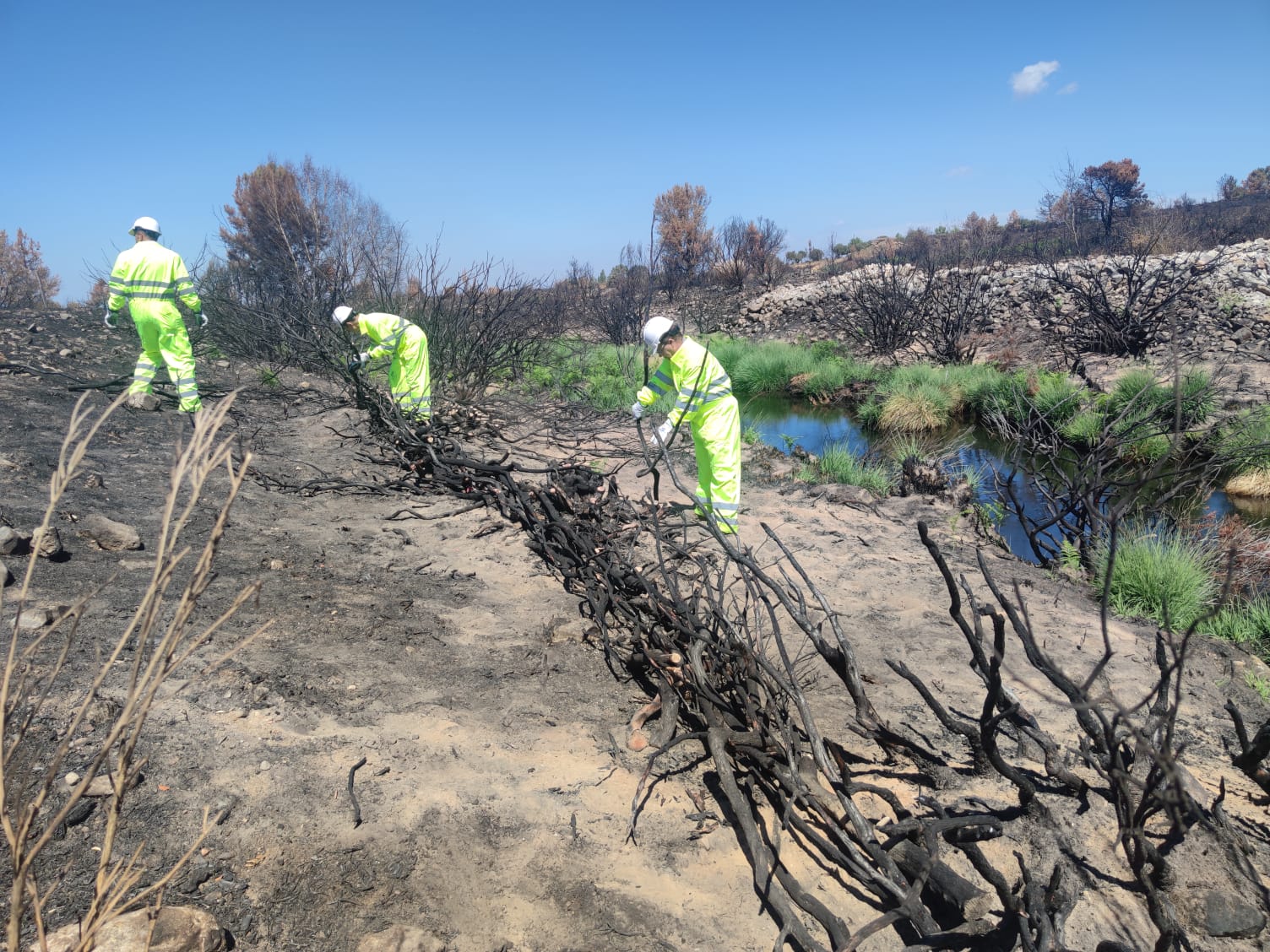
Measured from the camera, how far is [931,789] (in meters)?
2.82

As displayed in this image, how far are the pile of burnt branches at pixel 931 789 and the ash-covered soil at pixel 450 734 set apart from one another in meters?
0.06

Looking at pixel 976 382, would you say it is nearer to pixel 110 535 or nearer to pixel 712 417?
pixel 712 417

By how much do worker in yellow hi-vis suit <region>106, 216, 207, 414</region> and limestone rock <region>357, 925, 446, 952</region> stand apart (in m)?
6.26

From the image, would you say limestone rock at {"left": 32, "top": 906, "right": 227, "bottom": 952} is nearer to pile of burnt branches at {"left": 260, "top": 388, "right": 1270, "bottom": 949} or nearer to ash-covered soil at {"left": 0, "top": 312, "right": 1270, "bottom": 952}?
ash-covered soil at {"left": 0, "top": 312, "right": 1270, "bottom": 952}

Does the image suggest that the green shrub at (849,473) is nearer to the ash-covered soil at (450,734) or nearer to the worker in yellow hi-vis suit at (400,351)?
the ash-covered soil at (450,734)

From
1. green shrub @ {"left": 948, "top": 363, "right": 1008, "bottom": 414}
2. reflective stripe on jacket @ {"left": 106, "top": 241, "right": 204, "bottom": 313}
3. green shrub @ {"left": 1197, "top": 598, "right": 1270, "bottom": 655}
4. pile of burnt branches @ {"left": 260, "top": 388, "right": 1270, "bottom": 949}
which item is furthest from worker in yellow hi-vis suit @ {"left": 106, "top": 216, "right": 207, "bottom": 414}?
green shrub @ {"left": 948, "top": 363, "right": 1008, "bottom": 414}

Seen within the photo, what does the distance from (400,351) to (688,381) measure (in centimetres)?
328

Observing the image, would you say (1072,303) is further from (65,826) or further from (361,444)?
(65,826)

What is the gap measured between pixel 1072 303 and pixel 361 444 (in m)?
15.0

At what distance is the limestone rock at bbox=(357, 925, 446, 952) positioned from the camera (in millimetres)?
1912

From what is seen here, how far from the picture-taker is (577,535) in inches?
180

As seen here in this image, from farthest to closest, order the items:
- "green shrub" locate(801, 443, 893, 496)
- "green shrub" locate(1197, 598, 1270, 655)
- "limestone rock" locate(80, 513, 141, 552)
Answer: "green shrub" locate(801, 443, 893, 496), "green shrub" locate(1197, 598, 1270, 655), "limestone rock" locate(80, 513, 141, 552)

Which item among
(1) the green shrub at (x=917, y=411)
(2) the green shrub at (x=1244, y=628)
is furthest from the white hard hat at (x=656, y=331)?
(1) the green shrub at (x=917, y=411)

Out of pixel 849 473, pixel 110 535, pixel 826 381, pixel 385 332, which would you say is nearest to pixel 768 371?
pixel 826 381
